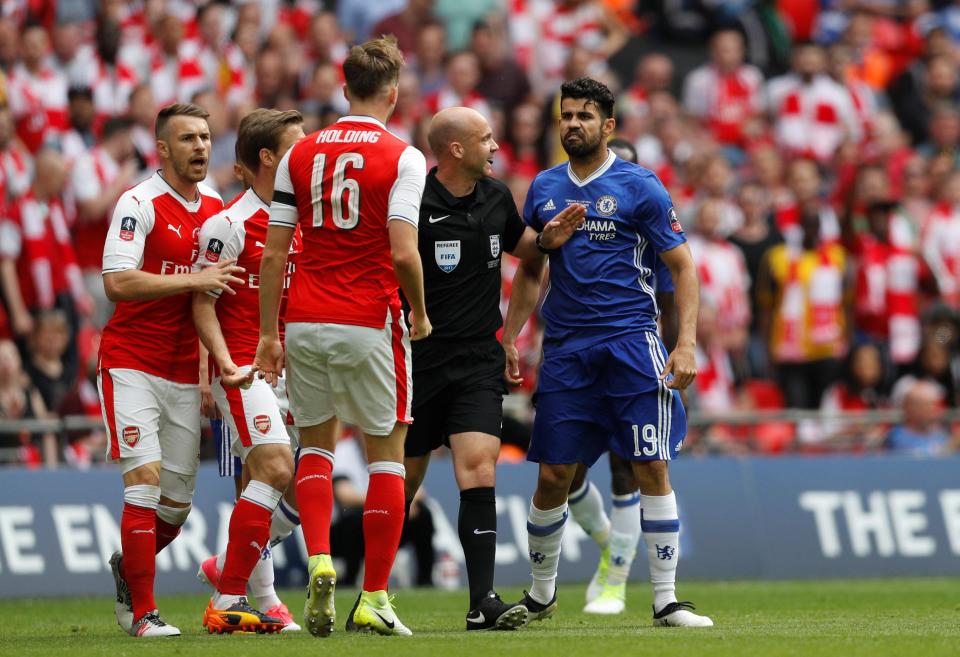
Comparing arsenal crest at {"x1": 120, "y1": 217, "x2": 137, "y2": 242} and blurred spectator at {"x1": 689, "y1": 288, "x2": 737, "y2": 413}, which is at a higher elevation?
arsenal crest at {"x1": 120, "y1": 217, "x2": 137, "y2": 242}

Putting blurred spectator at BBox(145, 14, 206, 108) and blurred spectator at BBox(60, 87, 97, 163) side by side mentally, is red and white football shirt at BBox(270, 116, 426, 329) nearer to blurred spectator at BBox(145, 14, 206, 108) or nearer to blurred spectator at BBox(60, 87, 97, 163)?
blurred spectator at BBox(60, 87, 97, 163)

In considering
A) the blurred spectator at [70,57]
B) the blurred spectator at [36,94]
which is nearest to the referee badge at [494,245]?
the blurred spectator at [36,94]

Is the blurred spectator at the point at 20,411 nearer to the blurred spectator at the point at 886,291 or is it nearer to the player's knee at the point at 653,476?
the player's knee at the point at 653,476

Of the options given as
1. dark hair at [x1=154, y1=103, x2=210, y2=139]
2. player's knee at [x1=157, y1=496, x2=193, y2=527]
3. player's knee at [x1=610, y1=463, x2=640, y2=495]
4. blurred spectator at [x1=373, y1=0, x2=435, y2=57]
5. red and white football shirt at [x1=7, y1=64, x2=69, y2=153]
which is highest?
blurred spectator at [x1=373, y1=0, x2=435, y2=57]

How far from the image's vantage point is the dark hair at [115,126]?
16141mm

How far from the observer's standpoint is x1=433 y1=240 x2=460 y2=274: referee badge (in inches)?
367

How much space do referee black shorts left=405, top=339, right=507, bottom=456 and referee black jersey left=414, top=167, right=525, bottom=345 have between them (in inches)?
3.4

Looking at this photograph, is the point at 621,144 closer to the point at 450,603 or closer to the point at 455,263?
the point at 455,263

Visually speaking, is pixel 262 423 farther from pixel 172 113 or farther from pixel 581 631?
pixel 581 631

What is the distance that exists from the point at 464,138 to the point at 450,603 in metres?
4.28

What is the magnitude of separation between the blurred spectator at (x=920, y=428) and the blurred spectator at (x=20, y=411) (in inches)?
307

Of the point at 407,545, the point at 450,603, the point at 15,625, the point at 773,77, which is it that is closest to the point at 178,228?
the point at 15,625

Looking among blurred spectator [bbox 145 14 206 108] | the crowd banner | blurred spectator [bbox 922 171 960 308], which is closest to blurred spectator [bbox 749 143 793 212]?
blurred spectator [bbox 922 171 960 308]

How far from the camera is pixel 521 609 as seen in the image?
8.84 m
